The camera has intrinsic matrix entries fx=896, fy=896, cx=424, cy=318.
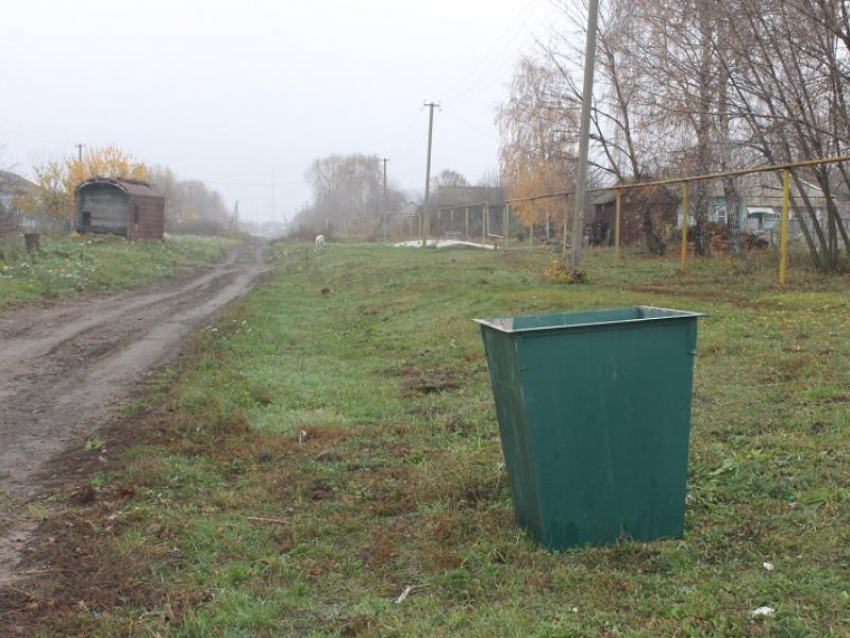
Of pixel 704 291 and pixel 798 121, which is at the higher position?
pixel 798 121

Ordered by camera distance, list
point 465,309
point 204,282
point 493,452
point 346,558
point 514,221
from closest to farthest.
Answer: point 346,558, point 493,452, point 465,309, point 204,282, point 514,221

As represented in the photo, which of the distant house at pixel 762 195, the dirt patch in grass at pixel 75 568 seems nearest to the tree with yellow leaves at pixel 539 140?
the distant house at pixel 762 195

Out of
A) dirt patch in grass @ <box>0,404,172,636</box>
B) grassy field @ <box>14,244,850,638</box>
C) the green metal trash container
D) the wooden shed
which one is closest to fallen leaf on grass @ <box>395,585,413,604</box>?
grassy field @ <box>14,244,850,638</box>

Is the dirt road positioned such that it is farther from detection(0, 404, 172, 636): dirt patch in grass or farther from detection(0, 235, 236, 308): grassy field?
detection(0, 235, 236, 308): grassy field

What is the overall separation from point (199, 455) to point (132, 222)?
3299cm

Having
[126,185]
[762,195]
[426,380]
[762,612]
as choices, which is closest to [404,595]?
[762,612]

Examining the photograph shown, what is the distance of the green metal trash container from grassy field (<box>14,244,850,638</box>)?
0.17 meters

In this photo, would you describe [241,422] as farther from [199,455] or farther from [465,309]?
[465,309]

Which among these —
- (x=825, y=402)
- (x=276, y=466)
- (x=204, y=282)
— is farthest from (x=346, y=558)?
(x=204, y=282)

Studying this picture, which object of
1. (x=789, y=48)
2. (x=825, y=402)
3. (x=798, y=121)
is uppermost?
(x=789, y=48)

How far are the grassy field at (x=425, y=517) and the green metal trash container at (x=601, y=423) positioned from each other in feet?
0.57

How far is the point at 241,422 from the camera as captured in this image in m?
7.51

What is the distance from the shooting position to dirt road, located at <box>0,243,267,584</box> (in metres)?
6.44

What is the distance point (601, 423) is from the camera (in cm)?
430
